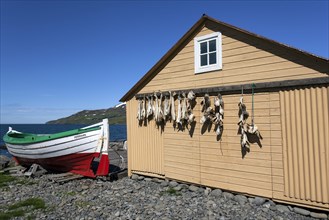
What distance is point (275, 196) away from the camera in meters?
7.48

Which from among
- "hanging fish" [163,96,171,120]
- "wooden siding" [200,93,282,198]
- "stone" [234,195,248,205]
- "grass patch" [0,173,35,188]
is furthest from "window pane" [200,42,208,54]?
"grass patch" [0,173,35,188]

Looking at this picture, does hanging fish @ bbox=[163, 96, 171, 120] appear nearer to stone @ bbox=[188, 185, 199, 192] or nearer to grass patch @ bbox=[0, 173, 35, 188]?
stone @ bbox=[188, 185, 199, 192]

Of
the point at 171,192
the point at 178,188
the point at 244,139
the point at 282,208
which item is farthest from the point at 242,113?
the point at 171,192

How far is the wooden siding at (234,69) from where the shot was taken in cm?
736

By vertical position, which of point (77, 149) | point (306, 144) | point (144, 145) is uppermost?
point (306, 144)

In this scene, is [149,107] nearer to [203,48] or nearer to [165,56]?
[165,56]

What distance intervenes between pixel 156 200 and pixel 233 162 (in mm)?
2786

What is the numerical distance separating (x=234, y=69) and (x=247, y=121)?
1.71 metres

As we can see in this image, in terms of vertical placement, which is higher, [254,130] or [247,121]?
[247,121]

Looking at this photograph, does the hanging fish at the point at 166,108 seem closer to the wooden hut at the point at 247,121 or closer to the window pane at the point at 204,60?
the wooden hut at the point at 247,121

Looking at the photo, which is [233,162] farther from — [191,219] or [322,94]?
[322,94]

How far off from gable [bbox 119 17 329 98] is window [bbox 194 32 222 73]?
14 centimetres

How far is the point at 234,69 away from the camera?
27.6 feet

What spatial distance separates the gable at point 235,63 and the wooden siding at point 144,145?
1535mm
